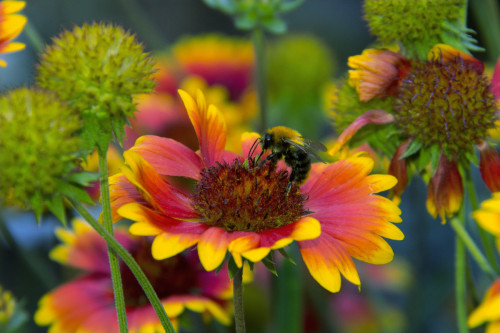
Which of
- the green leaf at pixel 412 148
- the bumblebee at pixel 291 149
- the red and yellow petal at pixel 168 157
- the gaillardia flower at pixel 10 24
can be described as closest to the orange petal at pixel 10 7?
the gaillardia flower at pixel 10 24

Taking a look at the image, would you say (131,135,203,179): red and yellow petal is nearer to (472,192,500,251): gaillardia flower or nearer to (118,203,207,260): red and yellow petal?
(118,203,207,260): red and yellow petal

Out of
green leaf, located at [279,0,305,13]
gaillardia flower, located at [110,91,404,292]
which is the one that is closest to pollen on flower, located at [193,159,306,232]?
gaillardia flower, located at [110,91,404,292]

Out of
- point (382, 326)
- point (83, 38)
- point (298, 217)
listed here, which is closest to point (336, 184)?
point (298, 217)

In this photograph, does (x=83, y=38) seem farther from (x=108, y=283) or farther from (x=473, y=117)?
(x=108, y=283)

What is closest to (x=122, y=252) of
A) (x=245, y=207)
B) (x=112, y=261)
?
(x=112, y=261)

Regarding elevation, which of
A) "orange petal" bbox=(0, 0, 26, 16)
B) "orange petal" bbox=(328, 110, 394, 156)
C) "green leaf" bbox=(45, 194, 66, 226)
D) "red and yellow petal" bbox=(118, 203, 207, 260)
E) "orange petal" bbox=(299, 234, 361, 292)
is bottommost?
"orange petal" bbox=(299, 234, 361, 292)

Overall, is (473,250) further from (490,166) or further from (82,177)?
(82,177)

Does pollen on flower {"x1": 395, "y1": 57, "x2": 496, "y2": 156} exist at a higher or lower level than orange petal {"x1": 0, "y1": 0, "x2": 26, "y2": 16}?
lower

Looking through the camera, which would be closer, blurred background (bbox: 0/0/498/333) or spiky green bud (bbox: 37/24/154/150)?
spiky green bud (bbox: 37/24/154/150)
